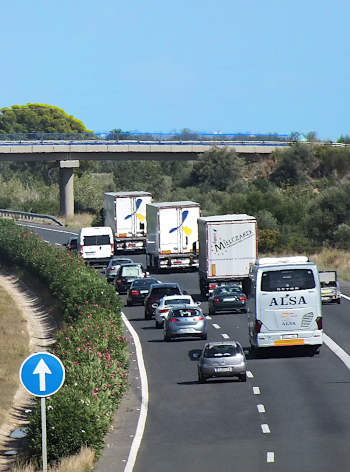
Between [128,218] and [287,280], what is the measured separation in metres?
44.3

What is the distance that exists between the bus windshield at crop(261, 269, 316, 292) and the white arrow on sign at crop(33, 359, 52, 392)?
1897 centimetres

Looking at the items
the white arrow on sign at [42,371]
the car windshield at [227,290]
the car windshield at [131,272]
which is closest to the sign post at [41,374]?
the white arrow on sign at [42,371]

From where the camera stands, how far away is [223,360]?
34312 millimetres

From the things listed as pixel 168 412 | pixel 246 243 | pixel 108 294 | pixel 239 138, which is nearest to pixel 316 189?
pixel 239 138

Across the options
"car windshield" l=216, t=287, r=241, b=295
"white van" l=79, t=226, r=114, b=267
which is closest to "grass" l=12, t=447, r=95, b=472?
"car windshield" l=216, t=287, r=241, b=295

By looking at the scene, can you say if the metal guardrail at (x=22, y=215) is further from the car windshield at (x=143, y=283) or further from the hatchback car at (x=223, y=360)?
the hatchback car at (x=223, y=360)

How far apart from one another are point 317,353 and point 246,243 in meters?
16.6

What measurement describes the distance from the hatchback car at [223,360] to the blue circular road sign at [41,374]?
15257 millimetres

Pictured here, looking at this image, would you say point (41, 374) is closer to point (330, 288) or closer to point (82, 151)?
point (330, 288)

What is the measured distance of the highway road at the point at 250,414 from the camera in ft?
78.3

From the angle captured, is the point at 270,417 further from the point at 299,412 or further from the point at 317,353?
the point at 317,353

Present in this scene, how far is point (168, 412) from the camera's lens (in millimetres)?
30469

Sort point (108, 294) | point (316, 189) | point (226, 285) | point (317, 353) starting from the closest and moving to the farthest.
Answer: point (317, 353)
point (108, 294)
point (226, 285)
point (316, 189)

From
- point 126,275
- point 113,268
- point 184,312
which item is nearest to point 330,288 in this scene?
point 126,275
